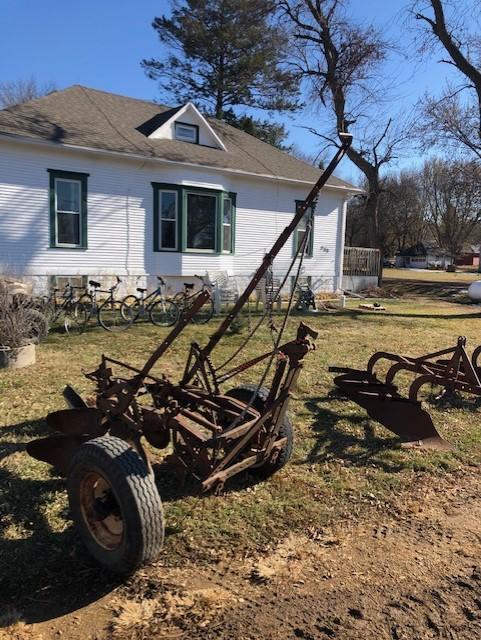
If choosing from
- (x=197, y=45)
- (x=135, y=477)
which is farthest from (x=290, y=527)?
(x=197, y=45)

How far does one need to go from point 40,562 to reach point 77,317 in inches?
327

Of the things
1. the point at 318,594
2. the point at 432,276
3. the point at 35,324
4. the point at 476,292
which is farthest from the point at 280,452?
the point at 432,276

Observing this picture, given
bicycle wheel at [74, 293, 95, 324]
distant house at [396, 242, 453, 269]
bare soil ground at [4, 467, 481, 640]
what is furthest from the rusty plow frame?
distant house at [396, 242, 453, 269]

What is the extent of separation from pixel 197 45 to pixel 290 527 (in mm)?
28373

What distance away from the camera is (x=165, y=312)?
12.0 meters

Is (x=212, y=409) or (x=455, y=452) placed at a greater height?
(x=212, y=409)

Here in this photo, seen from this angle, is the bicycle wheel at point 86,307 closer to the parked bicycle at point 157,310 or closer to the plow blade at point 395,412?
the parked bicycle at point 157,310

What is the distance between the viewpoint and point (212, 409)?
3.86 metres

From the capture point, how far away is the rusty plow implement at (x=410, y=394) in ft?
17.2

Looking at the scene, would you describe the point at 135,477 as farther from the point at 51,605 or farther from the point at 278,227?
the point at 278,227

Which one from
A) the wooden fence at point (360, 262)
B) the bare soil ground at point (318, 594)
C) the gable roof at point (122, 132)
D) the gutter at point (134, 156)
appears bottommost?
Answer: the bare soil ground at point (318, 594)

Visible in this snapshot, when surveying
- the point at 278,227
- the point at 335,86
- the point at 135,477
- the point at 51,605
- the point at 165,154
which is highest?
the point at 335,86

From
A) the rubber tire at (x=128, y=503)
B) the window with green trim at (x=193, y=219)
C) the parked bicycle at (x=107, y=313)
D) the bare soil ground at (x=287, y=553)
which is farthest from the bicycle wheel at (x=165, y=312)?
the rubber tire at (x=128, y=503)

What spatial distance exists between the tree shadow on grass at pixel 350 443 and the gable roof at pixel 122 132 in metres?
10.4
